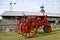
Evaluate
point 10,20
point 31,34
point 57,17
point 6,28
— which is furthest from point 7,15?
point 31,34

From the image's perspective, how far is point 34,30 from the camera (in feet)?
52.7

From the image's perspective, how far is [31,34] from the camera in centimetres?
1625

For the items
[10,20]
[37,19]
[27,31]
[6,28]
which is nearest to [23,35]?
[27,31]

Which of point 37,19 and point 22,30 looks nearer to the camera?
point 22,30

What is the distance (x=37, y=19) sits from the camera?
53.1 feet

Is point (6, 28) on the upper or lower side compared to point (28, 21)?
lower

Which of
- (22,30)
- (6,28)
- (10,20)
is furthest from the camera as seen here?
(10,20)

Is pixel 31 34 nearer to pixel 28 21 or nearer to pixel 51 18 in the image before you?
pixel 28 21

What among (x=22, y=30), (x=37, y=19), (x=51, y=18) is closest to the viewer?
(x=22, y=30)

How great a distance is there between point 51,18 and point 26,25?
84.2 feet

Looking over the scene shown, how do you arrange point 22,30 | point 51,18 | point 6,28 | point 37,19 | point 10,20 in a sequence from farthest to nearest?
point 51,18 < point 10,20 < point 6,28 < point 37,19 < point 22,30

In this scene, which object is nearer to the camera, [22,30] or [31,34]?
[22,30]

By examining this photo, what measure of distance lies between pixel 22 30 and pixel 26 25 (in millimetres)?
630

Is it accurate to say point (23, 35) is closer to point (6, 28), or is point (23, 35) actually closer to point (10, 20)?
point (6, 28)
